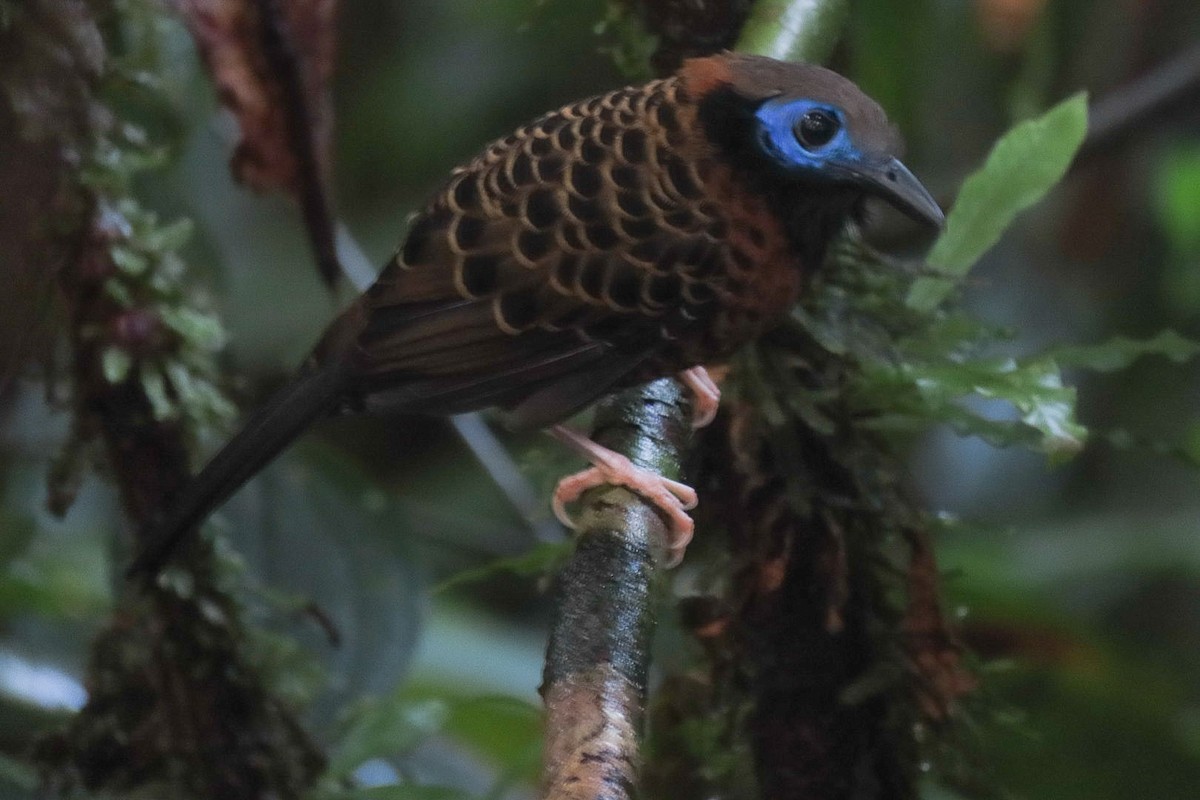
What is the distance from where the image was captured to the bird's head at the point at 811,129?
2.15 meters

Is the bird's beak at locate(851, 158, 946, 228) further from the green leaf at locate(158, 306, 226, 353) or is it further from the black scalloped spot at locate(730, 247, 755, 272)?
the green leaf at locate(158, 306, 226, 353)

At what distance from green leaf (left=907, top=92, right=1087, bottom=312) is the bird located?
0.24 meters

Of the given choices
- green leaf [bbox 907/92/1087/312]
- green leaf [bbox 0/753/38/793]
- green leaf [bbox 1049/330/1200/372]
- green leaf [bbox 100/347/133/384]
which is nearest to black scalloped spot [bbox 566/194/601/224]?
green leaf [bbox 907/92/1087/312]

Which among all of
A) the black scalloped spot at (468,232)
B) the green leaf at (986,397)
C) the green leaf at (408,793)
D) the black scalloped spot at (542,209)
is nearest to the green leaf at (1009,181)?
the green leaf at (986,397)

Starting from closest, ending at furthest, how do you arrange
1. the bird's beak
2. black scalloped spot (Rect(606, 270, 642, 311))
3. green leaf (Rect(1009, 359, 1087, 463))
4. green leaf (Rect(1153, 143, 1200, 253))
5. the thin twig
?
1. green leaf (Rect(1009, 359, 1087, 463))
2. the bird's beak
3. black scalloped spot (Rect(606, 270, 642, 311))
4. green leaf (Rect(1153, 143, 1200, 253))
5. the thin twig

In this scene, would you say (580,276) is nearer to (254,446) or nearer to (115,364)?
(254,446)

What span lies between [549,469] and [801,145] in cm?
82

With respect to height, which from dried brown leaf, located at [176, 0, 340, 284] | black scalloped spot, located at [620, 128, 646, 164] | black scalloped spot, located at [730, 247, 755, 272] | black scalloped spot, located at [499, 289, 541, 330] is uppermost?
dried brown leaf, located at [176, 0, 340, 284]

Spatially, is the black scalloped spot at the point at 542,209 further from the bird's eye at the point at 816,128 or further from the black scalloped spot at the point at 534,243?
the bird's eye at the point at 816,128

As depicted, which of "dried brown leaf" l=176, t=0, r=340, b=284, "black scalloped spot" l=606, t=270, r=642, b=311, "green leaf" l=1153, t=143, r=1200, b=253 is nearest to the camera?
"black scalloped spot" l=606, t=270, r=642, b=311

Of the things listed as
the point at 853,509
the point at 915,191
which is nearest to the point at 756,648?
the point at 853,509

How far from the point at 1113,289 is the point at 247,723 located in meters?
3.62

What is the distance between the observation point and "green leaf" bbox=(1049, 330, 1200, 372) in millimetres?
2227

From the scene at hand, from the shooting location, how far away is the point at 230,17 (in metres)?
2.71
